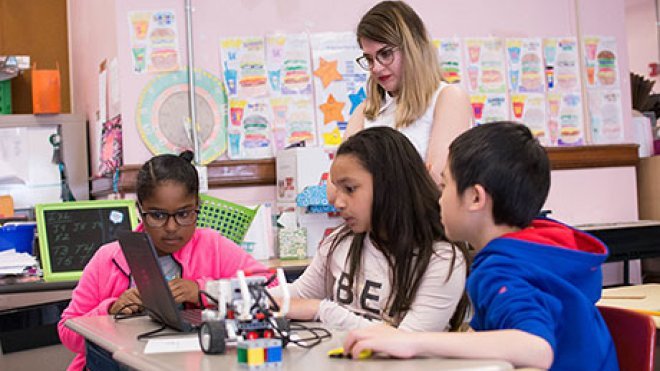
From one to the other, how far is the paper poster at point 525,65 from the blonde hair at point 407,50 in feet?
5.76

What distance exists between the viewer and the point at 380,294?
184 centimetres

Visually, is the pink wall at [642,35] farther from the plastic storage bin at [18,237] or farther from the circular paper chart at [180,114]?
the plastic storage bin at [18,237]

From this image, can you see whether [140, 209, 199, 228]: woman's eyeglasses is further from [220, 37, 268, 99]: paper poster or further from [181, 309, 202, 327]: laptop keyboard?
[220, 37, 268, 99]: paper poster

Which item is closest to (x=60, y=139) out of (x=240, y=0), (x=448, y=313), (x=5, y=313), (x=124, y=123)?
(x=124, y=123)

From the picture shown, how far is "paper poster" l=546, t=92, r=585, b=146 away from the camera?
13.7 ft

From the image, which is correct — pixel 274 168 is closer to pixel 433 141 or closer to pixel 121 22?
pixel 121 22

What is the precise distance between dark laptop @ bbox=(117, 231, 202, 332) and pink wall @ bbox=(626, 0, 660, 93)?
4601 mm

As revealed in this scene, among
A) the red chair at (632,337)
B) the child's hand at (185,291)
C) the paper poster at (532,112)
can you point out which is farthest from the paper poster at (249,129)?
the red chair at (632,337)

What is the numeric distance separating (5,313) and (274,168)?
137 cm

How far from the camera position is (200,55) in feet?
12.1

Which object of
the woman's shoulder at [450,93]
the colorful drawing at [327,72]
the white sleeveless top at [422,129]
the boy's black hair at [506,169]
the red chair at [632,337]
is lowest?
the red chair at [632,337]

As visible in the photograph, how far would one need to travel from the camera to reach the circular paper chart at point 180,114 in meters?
3.62

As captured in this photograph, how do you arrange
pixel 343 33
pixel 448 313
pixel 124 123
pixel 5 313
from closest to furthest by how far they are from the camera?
1. pixel 448 313
2. pixel 5 313
3. pixel 124 123
4. pixel 343 33

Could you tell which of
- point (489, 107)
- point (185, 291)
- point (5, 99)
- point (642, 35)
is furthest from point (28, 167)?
point (642, 35)
